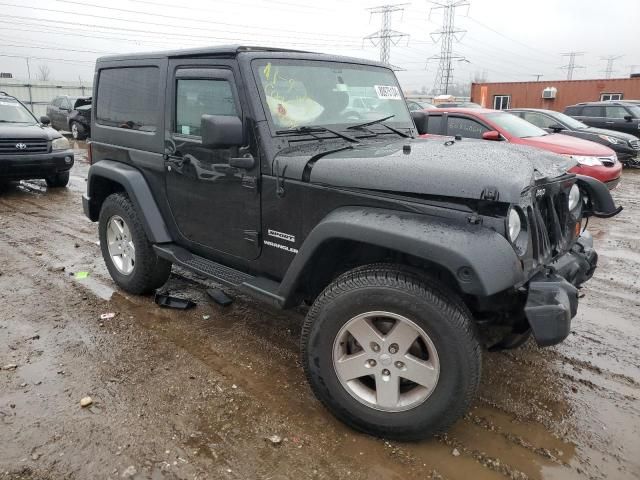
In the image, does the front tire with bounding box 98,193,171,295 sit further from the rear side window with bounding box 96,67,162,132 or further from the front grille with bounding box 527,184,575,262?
the front grille with bounding box 527,184,575,262

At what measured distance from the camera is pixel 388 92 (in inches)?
156

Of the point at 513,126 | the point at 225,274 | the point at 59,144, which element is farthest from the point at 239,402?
the point at 59,144

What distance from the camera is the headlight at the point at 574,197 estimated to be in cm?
317

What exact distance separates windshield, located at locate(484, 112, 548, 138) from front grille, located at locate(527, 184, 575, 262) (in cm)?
585

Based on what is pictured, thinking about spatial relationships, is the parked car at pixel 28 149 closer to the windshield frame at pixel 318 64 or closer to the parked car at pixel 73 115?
the windshield frame at pixel 318 64

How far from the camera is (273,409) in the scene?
113 inches

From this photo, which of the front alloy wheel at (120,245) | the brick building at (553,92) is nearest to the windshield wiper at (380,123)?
the front alloy wheel at (120,245)

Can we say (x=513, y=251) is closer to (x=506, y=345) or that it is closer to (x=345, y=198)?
(x=506, y=345)

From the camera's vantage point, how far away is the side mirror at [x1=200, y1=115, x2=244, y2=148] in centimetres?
283

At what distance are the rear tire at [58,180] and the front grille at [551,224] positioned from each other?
9168 mm

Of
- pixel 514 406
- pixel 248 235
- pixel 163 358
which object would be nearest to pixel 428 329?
pixel 514 406

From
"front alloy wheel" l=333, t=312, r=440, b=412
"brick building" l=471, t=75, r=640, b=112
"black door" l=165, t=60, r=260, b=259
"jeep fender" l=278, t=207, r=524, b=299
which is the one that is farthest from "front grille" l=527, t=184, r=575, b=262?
"brick building" l=471, t=75, r=640, b=112

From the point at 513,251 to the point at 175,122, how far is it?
264 cm

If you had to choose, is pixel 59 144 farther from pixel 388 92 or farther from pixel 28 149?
pixel 388 92
